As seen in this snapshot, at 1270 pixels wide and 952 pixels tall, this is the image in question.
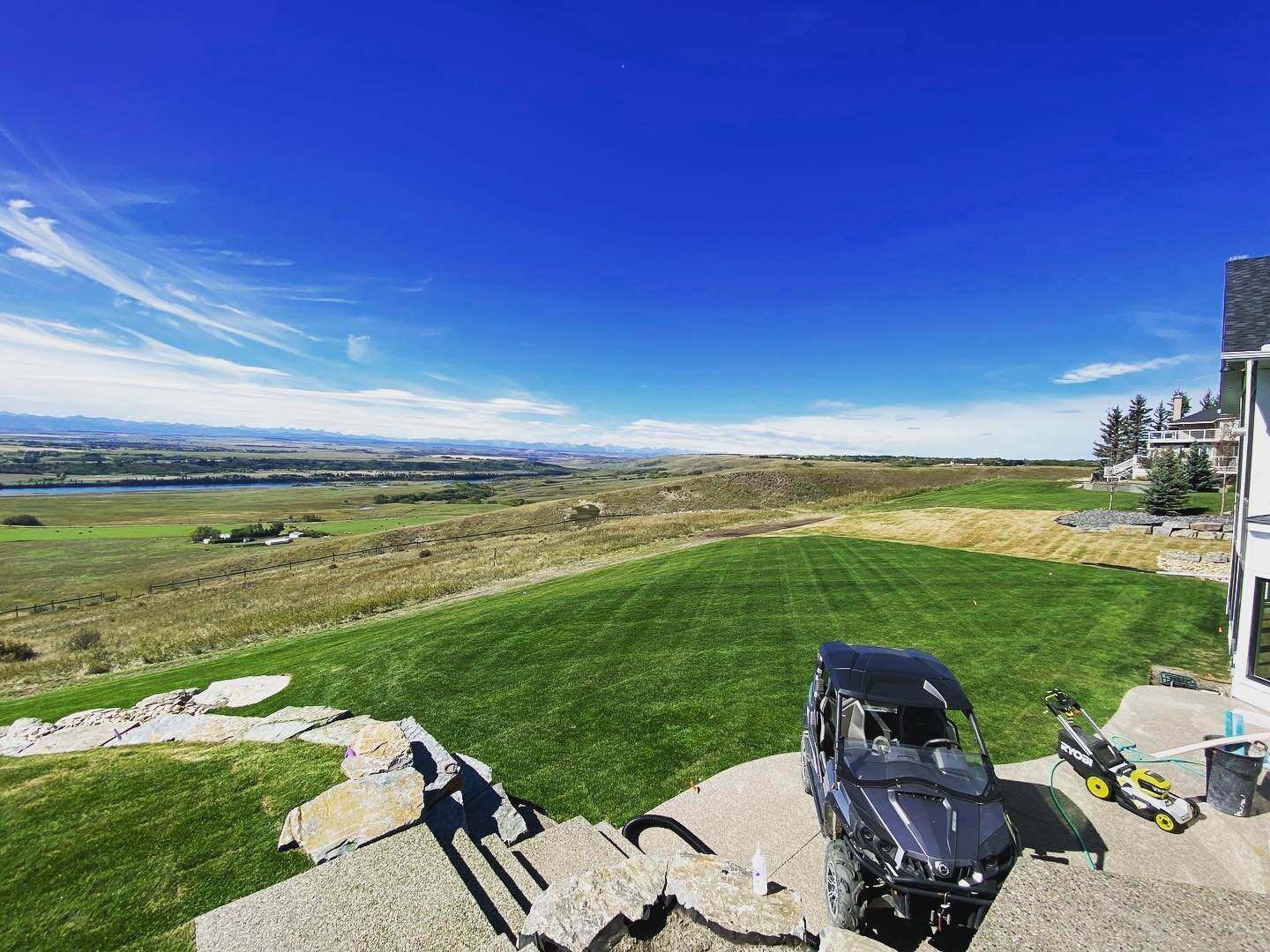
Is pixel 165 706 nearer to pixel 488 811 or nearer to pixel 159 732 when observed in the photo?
pixel 159 732

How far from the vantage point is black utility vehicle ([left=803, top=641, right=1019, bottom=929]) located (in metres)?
4.60

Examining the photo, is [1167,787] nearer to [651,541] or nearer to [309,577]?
[651,541]

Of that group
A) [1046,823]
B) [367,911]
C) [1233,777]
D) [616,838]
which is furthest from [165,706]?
[1233,777]

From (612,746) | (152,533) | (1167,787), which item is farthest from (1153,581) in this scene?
(152,533)

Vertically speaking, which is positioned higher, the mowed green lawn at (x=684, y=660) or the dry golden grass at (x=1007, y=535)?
the dry golden grass at (x=1007, y=535)

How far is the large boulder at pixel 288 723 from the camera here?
345 inches

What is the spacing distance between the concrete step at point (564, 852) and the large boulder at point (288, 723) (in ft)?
17.6

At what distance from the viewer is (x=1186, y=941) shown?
3129mm

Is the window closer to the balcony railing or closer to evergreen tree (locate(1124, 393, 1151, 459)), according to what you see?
the balcony railing

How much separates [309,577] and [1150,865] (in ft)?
153

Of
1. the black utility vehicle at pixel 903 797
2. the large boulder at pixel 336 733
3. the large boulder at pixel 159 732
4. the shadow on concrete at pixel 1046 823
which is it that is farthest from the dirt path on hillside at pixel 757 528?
the large boulder at pixel 159 732

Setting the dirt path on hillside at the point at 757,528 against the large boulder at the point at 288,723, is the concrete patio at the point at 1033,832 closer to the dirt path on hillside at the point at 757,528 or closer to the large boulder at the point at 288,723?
the large boulder at the point at 288,723

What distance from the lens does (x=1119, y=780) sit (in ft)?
23.1

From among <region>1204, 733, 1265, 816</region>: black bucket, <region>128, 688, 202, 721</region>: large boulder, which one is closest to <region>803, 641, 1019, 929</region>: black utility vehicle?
<region>1204, 733, 1265, 816</region>: black bucket
